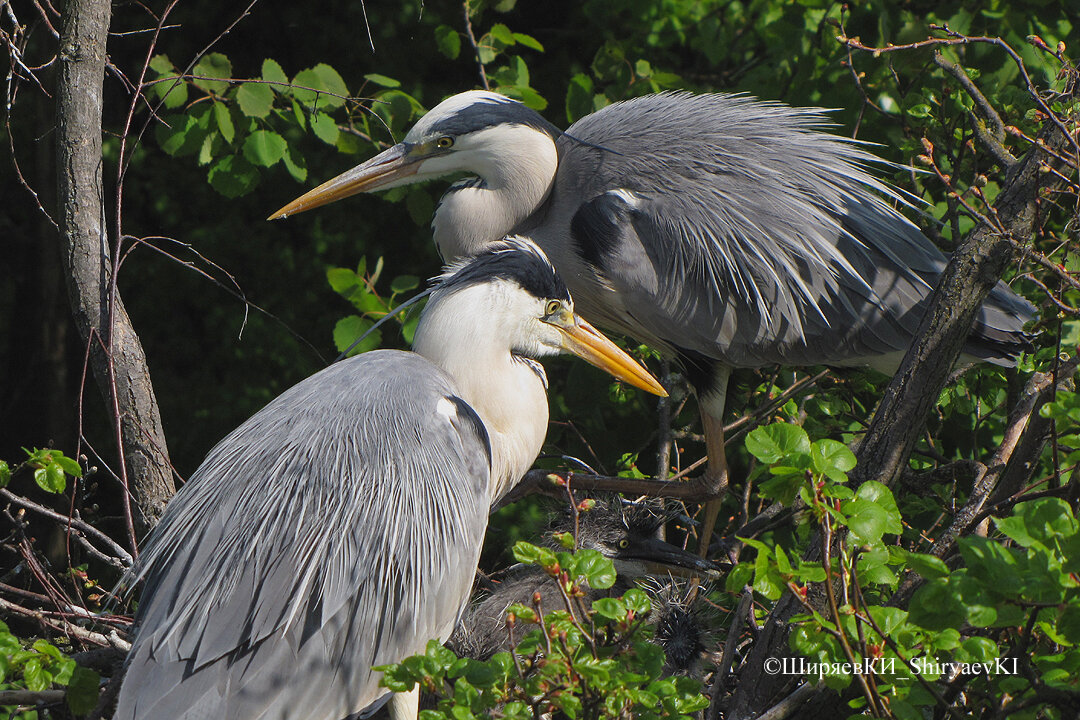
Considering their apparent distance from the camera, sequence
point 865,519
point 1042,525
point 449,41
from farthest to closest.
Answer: point 449,41, point 865,519, point 1042,525

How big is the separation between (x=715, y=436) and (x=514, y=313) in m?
1.14

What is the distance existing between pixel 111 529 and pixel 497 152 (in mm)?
2551

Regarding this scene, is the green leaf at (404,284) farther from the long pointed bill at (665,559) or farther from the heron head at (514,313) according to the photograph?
the long pointed bill at (665,559)

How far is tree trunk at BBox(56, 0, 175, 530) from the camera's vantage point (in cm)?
221

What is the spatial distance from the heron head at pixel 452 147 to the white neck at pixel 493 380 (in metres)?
0.90

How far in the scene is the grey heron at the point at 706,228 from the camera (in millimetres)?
3223

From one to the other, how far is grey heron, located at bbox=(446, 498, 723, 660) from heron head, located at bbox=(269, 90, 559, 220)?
1.19 meters

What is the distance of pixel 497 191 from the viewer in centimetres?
343

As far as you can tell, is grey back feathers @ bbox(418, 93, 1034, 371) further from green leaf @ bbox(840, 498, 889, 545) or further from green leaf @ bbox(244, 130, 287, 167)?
green leaf @ bbox(840, 498, 889, 545)

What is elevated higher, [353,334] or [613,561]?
[353,334]

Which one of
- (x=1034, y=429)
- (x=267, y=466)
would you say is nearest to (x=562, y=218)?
(x=267, y=466)

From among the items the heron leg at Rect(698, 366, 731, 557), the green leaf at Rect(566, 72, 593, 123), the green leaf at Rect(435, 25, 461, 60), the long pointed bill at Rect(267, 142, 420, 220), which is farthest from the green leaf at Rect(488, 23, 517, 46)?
the heron leg at Rect(698, 366, 731, 557)

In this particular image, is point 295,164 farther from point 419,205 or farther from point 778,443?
point 778,443

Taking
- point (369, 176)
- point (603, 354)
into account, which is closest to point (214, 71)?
point (369, 176)
